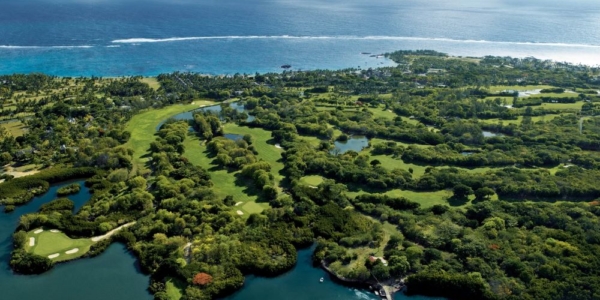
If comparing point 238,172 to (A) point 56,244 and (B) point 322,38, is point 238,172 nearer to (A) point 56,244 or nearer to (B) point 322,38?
(A) point 56,244

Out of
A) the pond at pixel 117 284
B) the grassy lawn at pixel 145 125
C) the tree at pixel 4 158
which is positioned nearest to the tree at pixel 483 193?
the pond at pixel 117 284

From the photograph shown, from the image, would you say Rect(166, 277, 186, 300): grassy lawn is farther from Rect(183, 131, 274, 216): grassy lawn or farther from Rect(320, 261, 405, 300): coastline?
Rect(320, 261, 405, 300): coastline

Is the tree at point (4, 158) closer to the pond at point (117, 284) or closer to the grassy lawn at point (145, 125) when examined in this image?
the grassy lawn at point (145, 125)

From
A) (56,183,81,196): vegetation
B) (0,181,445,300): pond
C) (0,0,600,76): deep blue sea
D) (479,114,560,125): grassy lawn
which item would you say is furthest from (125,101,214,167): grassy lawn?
(479,114,560,125): grassy lawn

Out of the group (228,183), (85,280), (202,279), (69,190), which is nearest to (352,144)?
(228,183)

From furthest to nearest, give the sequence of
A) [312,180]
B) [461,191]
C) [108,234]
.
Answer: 1. [312,180]
2. [461,191]
3. [108,234]

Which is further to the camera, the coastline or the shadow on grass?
the shadow on grass
